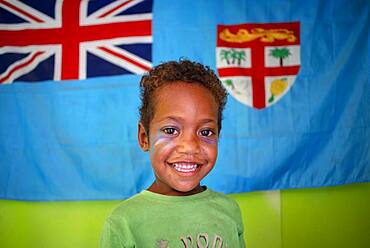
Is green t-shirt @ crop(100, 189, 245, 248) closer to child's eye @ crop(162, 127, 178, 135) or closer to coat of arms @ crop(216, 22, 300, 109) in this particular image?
child's eye @ crop(162, 127, 178, 135)

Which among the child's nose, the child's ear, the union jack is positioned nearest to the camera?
the child's nose

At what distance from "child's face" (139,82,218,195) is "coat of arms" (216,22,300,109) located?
82 centimetres

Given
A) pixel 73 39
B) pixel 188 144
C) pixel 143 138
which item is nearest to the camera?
pixel 188 144

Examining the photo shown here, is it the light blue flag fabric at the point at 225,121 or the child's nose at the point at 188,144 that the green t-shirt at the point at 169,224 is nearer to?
the child's nose at the point at 188,144

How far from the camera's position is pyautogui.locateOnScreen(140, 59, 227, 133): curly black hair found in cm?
98

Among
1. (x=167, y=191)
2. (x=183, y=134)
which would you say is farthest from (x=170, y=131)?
(x=167, y=191)

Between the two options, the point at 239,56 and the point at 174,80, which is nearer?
the point at 174,80

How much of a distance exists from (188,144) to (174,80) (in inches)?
6.5

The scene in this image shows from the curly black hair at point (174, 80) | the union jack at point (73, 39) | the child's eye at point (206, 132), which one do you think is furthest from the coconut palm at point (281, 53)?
the child's eye at point (206, 132)

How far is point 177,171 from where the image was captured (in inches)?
37.4

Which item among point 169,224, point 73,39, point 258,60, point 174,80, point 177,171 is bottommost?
point 169,224

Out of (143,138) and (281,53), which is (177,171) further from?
(281,53)

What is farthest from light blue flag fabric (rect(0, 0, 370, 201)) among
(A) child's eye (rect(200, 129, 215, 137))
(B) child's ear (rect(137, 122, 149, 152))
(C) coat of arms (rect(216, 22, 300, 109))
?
(A) child's eye (rect(200, 129, 215, 137))

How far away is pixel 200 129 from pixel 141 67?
34.7 inches
